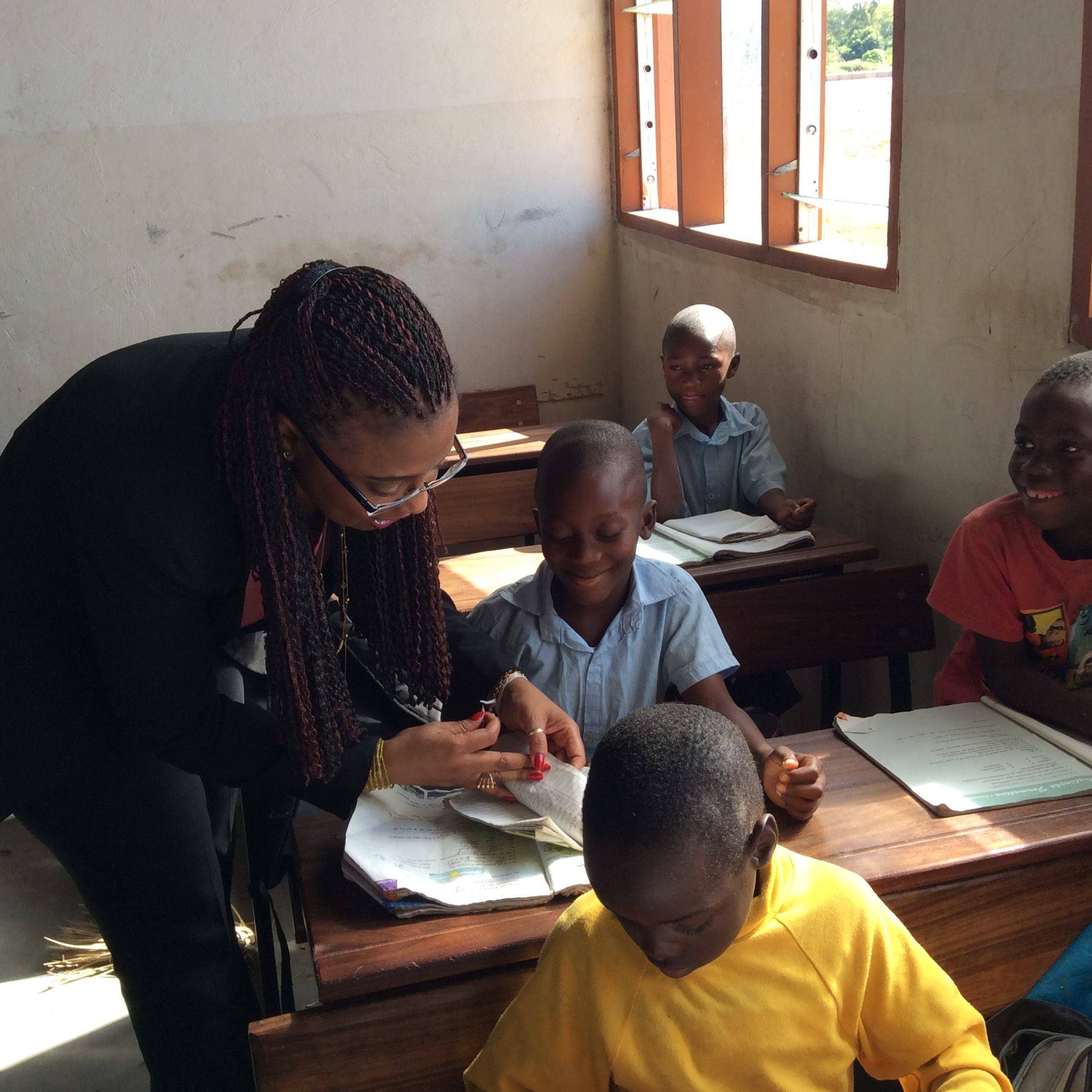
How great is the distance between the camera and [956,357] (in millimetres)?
2496

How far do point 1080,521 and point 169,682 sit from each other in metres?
1.35

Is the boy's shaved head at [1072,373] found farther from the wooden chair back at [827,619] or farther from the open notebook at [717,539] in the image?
the open notebook at [717,539]

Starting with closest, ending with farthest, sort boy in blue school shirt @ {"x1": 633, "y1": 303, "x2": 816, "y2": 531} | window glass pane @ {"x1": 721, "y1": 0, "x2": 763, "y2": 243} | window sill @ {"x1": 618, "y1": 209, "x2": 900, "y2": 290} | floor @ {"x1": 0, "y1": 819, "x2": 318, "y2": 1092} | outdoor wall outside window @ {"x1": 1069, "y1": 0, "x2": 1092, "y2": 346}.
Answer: outdoor wall outside window @ {"x1": 1069, "y1": 0, "x2": 1092, "y2": 346}
floor @ {"x1": 0, "y1": 819, "x2": 318, "y2": 1092}
window sill @ {"x1": 618, "y1": 209, "x2": 900, "y2": 290}
boy in blue school shirt @ {"x1": 633, "y1": 303, "x2": 816, "y2": 531}
window glass pane @ {"x1": 721, "y1": 0, "x2": 763, "y2": 243}

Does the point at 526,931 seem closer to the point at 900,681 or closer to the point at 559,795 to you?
the point at 559,795

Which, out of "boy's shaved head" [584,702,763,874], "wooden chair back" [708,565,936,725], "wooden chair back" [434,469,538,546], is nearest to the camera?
"boy's shaved head" [584,702,763,874]

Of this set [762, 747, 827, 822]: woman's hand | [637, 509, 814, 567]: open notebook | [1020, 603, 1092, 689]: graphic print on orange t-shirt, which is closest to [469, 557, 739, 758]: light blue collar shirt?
[762, 747, 827, 822]: woman's hand

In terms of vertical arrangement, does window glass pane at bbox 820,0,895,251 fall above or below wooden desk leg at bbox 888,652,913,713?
above

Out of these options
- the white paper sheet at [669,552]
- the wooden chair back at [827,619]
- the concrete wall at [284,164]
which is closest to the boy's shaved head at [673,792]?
the wooden chair back at [827,619]

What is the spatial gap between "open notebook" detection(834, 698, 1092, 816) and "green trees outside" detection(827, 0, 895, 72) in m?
1.78

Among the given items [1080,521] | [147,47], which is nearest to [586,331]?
[147,47]

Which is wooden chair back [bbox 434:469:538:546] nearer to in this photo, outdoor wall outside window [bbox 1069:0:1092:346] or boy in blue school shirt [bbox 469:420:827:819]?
boy in blue school shirt [bbox 469:420:827:819]

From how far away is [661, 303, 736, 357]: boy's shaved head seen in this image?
10.2 feet

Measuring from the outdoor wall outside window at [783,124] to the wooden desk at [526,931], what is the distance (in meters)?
1.65

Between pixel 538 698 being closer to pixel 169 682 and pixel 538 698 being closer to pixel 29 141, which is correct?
pixel 169 682
